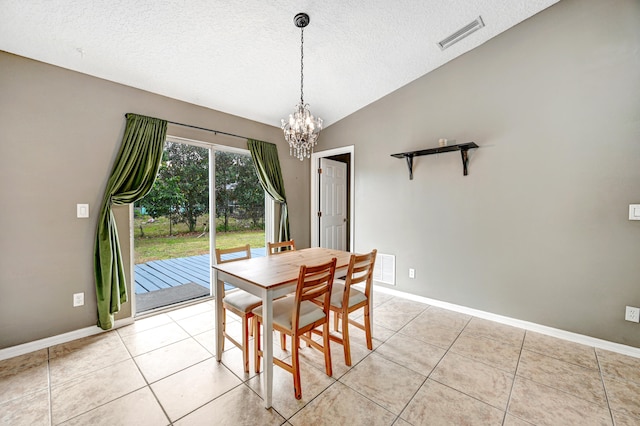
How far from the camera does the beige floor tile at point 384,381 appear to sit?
1744 millimetres

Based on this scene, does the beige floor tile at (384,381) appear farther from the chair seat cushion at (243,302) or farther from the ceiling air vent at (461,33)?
the ceiling air vent at (461,33)

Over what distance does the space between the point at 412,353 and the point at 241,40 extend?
3336mm

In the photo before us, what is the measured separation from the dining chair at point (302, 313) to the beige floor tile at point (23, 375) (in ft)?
5.36

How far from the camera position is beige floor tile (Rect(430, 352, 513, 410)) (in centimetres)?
177

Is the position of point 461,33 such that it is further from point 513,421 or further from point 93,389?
point 93,389

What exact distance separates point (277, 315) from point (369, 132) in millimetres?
3062

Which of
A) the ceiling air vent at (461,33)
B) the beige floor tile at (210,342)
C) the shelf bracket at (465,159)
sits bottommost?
the beige floor tile at (210,342)

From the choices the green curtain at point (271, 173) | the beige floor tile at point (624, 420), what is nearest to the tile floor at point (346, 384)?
the beige floor tile at point (624, 420)

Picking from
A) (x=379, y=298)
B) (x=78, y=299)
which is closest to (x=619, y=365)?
(x=379, y=298)

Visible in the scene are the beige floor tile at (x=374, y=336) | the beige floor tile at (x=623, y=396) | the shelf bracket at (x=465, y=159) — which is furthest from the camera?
the shelf bracket at (x=465, y=159)

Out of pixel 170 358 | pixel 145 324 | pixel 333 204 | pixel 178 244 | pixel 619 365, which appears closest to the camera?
pixel 619 365

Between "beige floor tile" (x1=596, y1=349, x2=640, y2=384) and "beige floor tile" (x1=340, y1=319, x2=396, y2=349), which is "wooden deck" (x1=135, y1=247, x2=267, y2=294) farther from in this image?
"beige floor tile" (x1=596, y1=349, x2=640, y2=384)

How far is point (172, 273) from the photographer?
427cm

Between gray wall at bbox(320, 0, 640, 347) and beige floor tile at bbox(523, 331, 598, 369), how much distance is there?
18cm
